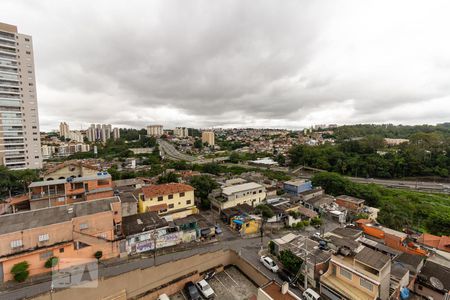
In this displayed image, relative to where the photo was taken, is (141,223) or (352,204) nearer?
(141,223)

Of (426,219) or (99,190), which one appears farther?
(426,219)

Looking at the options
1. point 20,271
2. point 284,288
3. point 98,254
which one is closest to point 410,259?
point 284,288

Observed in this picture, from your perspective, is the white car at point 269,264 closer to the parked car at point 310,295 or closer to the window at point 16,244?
the parked car at point 310,295

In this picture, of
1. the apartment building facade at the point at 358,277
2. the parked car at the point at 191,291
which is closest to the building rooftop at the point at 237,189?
the parked car at the point at 191,291

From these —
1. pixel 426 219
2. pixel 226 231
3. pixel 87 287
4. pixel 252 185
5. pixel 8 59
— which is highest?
pixel 8 59

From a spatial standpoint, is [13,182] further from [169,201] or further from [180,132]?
[180,132]

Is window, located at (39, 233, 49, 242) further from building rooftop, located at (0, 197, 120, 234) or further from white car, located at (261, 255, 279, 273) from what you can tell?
white car, located at (261, 255, 279, 273)

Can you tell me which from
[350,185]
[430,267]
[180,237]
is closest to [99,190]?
[180,237]

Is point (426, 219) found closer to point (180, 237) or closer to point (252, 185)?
point (252, 185)
